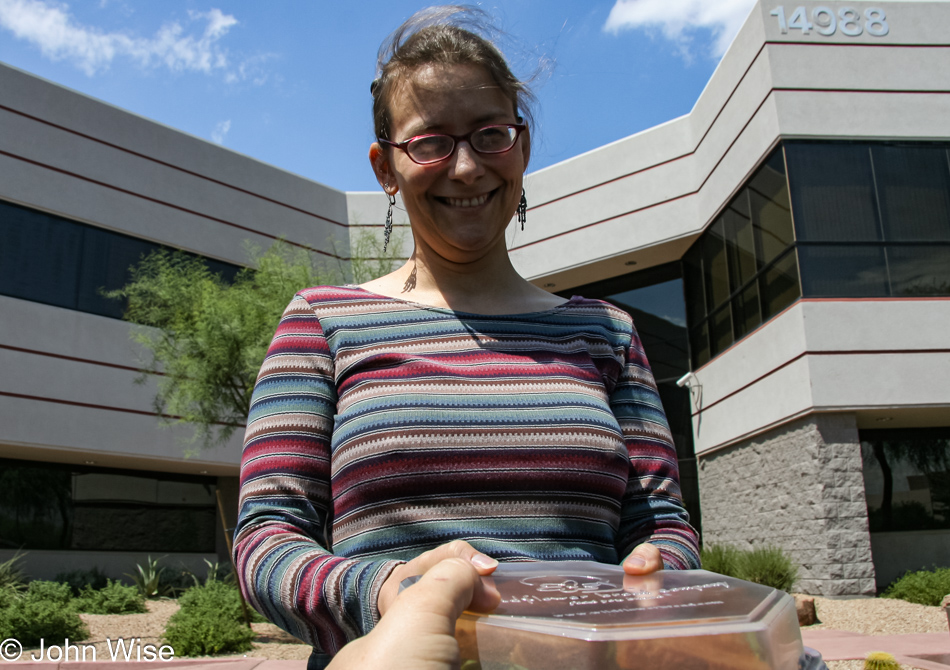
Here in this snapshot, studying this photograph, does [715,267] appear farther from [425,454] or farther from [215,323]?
[425,454]

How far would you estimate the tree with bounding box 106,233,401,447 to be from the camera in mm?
10906

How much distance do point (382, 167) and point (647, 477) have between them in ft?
2.60

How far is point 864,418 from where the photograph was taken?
1082cm

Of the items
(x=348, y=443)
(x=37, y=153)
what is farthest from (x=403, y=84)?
(x=37, y=153)

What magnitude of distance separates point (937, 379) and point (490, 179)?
10.9 meters

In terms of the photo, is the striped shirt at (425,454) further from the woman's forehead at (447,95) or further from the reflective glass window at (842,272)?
the reflective glass window at (842,272)

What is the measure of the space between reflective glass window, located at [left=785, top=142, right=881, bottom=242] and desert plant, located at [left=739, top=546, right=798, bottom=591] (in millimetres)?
4433

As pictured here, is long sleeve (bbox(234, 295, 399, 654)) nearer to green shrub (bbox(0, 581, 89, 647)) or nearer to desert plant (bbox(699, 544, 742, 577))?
green shrub (bbox(0, 581, 89, 647))

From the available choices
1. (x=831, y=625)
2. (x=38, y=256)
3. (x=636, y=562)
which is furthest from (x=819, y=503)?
(x=38, y=256)

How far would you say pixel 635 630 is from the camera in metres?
0.49

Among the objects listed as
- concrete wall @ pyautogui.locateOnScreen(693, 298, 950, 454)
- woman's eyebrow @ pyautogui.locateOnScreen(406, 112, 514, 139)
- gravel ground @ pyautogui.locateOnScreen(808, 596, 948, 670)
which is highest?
concrete wall @ pyautogui.locateOnScreen(693, 298, 950, 454)

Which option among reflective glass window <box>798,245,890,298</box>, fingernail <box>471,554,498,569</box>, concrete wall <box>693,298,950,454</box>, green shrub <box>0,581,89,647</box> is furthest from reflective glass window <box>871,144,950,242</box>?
fingernail <box>471,554,498,569</box>

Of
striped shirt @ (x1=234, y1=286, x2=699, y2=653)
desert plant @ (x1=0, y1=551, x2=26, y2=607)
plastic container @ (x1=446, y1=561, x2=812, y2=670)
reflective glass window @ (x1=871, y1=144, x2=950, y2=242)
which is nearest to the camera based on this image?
plastic container @ (x1=446, y1=561, x2=812, y2=670)

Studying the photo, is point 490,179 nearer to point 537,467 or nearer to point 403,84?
point 403,84
